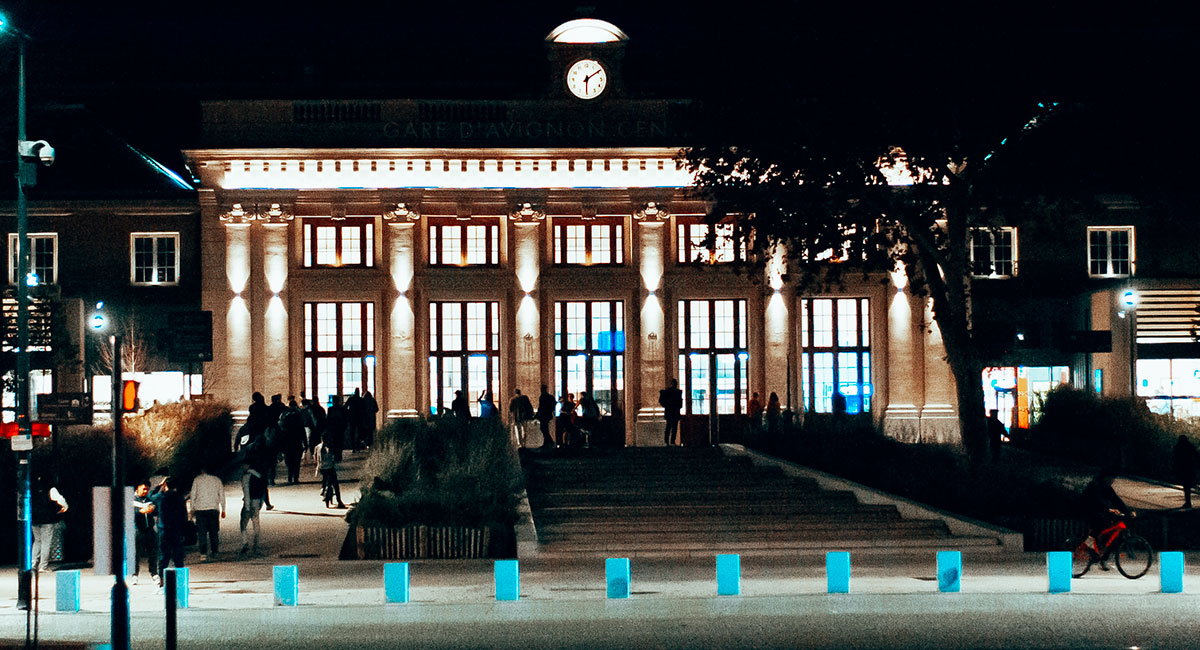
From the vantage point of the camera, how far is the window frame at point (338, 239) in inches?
1801

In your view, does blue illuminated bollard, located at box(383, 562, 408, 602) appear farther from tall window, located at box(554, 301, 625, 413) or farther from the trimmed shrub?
tall window, located at box(554, 301, 625, 413)

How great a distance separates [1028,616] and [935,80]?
45.9ft

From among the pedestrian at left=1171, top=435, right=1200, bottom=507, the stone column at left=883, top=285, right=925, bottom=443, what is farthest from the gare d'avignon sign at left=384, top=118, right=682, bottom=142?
the pedestrian at left=1171, top=435, right=1200, bottom=507

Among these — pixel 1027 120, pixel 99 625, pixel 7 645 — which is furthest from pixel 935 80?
pixel 7 645

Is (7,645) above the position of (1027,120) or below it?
below

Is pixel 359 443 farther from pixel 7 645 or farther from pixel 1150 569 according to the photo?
pixel 7 645

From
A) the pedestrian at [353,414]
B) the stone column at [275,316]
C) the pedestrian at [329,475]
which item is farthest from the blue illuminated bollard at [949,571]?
the stone column at [275,316]

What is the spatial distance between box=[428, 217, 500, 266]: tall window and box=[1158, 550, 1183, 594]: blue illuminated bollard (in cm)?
2935

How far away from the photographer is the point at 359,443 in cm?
Result: 3997

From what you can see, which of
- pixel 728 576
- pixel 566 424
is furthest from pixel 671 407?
pixel 728 576

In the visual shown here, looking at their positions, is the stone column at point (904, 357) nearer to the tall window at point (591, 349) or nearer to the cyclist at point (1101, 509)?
the tall window at point (591, 349)

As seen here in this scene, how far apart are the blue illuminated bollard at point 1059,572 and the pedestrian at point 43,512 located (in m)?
13.9

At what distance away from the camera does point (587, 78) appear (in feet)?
150

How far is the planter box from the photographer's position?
76.4ft
